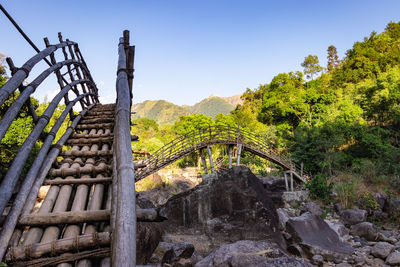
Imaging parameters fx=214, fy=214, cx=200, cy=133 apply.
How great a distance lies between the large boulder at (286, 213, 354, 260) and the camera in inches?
276

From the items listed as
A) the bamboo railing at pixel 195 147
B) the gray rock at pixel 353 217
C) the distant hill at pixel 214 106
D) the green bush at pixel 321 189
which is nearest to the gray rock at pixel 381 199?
the gray rock at pixel 353 217

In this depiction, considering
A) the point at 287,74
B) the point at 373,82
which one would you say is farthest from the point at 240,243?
the point at 287,74

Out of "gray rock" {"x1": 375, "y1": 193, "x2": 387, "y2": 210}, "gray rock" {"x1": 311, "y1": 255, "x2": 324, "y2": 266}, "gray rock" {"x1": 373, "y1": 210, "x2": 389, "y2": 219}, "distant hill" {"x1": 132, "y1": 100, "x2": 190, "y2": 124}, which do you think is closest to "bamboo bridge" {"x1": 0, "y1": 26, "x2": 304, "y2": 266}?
"gray rock" {"x1": 311, "y1": 255, "x2": 324, "y2": 266}

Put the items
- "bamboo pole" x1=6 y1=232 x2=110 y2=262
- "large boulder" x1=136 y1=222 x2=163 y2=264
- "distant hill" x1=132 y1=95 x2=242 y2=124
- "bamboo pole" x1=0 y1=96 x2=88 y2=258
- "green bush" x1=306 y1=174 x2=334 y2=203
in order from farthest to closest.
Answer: "distant hill" x1=132 y1=95 x2=242 y2=124
"green bush" x1=306 y1=174 x2=334 y2=203
"large boulder" x1=136 y1=222 x2=163 y2=264
"bamboo pole" x1=0 y1=96 x2=88 y2=258
"bamboo pole" x1=6 y1=232 x2=110 y2=262

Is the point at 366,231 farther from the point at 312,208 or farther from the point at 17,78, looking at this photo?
the point at 17,78

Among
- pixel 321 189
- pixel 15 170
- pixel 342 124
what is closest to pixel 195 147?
pixel 321 189

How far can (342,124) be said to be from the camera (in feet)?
62.2

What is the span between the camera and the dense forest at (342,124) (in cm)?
1383

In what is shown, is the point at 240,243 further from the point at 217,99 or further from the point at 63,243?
the point at 217,99

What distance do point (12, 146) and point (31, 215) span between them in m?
11.7

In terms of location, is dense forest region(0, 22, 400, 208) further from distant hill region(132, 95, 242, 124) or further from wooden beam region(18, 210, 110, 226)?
distant hill region(132, 95, 242, 124)

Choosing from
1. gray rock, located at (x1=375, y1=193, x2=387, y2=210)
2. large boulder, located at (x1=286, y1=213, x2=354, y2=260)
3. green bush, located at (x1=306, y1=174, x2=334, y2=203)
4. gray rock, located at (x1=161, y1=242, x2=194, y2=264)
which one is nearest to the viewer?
gray rock, located at (x1=161, y1=242, x2=194, y2=264)

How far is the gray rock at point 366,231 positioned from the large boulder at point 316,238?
5.27 feet

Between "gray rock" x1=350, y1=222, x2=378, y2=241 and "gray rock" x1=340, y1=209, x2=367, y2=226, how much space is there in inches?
45.6
